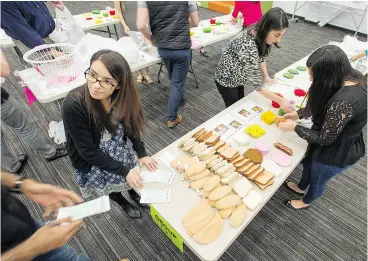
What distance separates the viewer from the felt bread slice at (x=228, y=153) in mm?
1320

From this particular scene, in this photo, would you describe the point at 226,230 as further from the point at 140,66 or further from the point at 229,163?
the point at 140,66

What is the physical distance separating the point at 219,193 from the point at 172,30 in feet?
4.91

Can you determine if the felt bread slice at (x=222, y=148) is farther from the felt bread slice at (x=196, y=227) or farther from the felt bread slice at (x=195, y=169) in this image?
the felt bread slice at (x=196, y=227)

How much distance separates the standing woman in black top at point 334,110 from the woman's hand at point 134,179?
923mm

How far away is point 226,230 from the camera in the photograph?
1036mm

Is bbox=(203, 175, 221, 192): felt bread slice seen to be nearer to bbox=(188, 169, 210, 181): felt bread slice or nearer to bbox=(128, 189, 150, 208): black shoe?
bbox=(188, 169, 210, 181): felt bread slice

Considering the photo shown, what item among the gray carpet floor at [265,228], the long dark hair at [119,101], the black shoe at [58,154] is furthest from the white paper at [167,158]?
the black shoe at [58,154]

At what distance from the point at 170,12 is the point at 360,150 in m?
1.69

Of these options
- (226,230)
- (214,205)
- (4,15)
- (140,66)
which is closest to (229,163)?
(214,205)

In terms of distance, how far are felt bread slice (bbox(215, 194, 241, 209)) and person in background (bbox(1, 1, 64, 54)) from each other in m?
1.95

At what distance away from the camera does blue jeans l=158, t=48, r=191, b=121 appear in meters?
2.17

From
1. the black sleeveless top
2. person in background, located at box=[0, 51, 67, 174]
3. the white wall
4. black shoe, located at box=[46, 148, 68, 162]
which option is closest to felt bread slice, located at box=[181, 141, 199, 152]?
the black sleeveless top

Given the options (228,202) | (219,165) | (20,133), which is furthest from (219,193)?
(20,133)

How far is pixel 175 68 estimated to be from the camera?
2.28m
